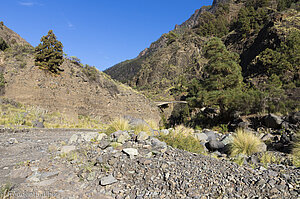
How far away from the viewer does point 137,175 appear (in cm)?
430

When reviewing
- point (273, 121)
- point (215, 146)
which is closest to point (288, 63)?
point (273, 121)

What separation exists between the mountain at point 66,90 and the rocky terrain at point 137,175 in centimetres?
1542

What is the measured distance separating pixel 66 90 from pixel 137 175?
21.0 metres

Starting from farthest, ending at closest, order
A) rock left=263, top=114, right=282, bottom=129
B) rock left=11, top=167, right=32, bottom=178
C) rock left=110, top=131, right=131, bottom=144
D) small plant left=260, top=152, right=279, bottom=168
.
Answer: rock left=263, top=114, right=282, bottom=129
rock left=110, top=131, right=131, bottom=144
small plant left=260, top=152, right=279, bottom=168
rock left=11, top=167, right=32, bottom=178

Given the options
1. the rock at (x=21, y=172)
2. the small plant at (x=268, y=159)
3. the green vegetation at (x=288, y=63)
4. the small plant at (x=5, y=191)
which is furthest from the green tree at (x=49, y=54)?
the green vegetation at (x=288, y=63)

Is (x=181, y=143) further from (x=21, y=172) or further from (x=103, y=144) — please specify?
(x=21, y=172)

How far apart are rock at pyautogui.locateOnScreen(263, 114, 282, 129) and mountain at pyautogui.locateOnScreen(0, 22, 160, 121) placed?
17.4 meters

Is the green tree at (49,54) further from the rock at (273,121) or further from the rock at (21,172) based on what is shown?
the rock at (273,121)

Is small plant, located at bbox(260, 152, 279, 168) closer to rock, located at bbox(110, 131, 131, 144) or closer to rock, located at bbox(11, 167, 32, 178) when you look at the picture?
rock, located at bbox(110, 131, 131, 144)

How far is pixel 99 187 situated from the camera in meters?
4.00

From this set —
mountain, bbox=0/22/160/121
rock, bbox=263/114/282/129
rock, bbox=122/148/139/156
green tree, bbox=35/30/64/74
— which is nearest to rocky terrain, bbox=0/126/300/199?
rock, bbox=122/148/139/156

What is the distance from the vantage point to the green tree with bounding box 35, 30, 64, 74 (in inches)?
885

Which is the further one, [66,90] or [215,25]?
[215,25]

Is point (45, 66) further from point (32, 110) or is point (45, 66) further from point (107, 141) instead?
point (107, 141)
